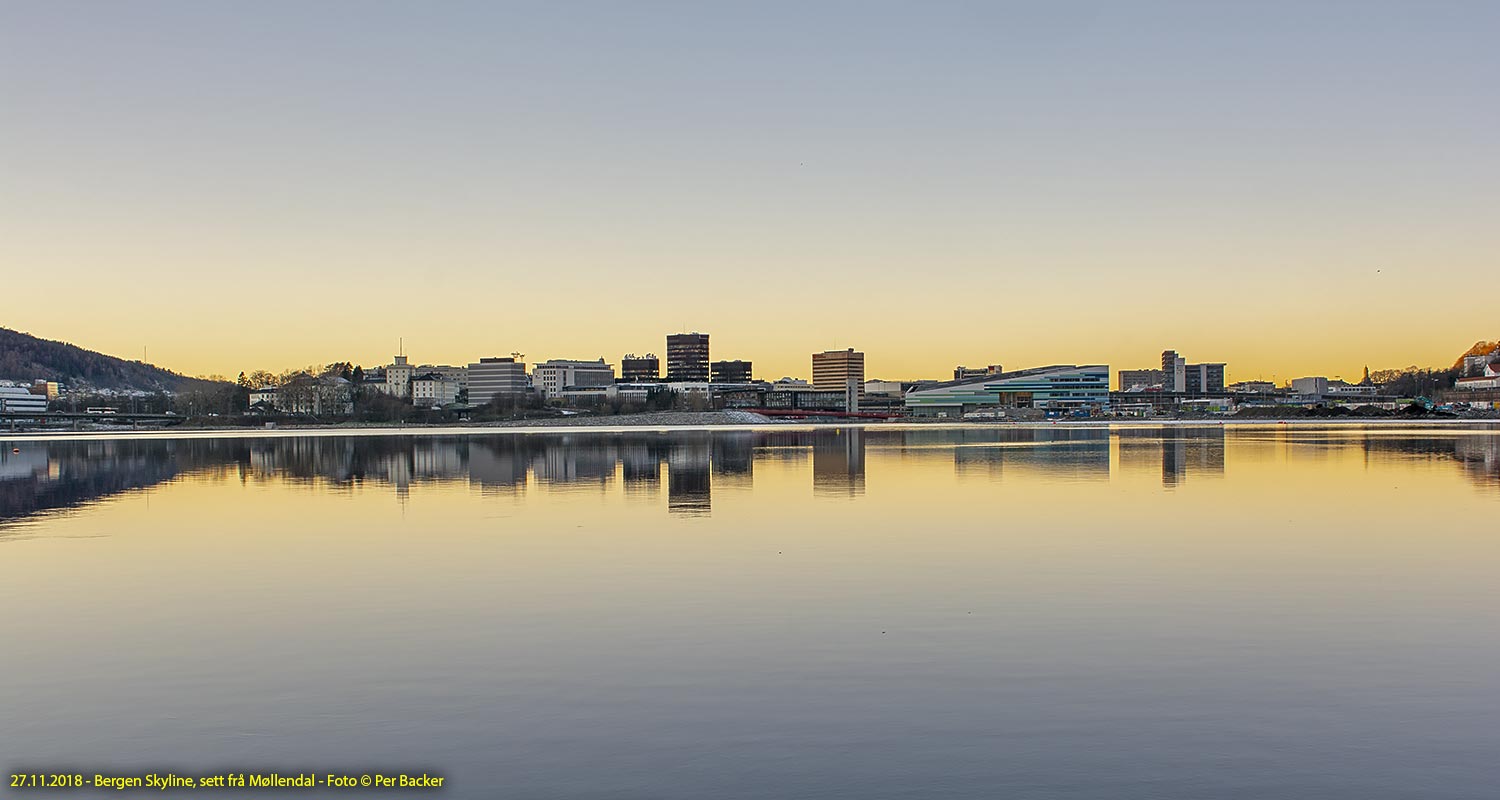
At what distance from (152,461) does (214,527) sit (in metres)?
37.6

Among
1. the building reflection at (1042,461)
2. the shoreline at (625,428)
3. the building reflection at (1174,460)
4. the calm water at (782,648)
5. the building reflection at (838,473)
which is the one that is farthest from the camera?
the shoreline at (625,428)

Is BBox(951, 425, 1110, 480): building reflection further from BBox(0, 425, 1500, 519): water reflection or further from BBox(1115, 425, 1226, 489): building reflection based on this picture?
BBox(1115, 425, 1226, 489): building reflection

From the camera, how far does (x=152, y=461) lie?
189ft

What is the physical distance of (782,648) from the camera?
39.7ft

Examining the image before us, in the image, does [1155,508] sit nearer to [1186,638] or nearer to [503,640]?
[1186,638]

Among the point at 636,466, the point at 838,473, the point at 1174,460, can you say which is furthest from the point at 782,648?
the point at 1174,460

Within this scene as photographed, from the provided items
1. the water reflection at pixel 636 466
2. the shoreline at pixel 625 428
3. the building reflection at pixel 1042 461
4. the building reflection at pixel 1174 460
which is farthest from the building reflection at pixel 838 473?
the shoreline at pixel 625 428

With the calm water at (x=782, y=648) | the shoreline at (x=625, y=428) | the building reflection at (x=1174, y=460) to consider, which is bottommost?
the shoreline at (x=625, y=428)

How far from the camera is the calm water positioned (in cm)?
848

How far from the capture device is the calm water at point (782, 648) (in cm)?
848

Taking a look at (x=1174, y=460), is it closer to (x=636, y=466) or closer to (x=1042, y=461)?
(x=1042, y=461)

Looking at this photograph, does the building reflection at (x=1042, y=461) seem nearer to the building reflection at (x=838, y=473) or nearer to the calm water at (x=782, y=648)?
the building reflection at (x=838, y=473)

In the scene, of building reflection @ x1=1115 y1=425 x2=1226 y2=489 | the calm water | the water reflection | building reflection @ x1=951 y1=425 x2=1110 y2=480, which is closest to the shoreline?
the water reflection

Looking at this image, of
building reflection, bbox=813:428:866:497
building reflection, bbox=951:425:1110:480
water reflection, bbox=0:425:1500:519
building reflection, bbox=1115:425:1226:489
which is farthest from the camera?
building reflection, bbox=951:425:1110:480
